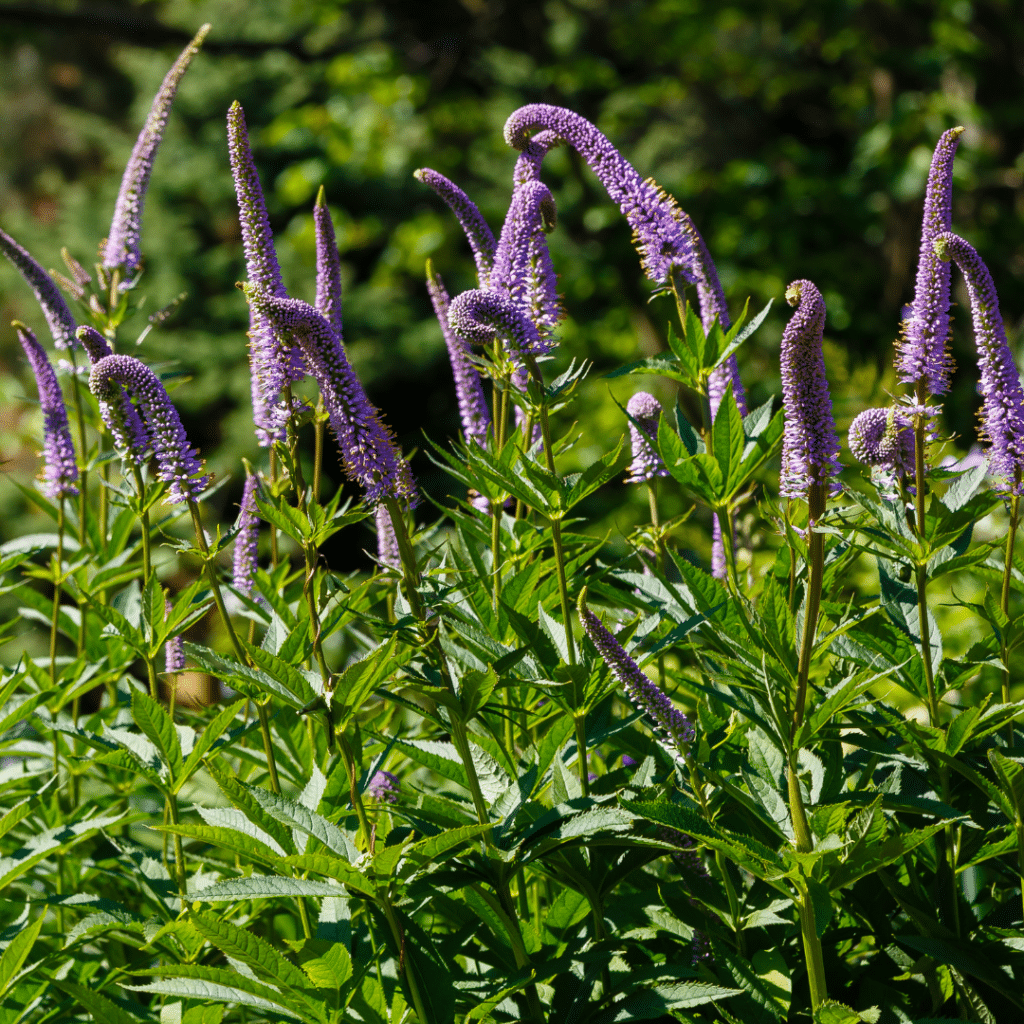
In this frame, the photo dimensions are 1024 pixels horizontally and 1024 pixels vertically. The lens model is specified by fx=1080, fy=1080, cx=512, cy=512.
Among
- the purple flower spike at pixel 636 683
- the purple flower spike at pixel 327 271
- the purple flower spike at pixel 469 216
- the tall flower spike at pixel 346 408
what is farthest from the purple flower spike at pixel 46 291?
the purple flower spike at pixel 636 683

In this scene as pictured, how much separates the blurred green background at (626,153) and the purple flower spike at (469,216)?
10.9 feet

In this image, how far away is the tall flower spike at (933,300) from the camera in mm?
2004

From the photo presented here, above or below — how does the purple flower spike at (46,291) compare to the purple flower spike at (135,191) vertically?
below

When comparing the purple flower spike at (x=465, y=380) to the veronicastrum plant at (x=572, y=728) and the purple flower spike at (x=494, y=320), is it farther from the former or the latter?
the purple flower spike at (x=494, y=320)

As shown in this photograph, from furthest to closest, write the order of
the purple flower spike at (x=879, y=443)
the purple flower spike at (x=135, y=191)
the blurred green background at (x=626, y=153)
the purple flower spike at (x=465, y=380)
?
the blurred green background at (x=626, y=153) → the purple flower spike at (x=135, y=191) → the purple flower spike at (x=465, y=380) → the purple flower spike at (x=879, y=443)

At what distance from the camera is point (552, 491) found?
210 centimetres

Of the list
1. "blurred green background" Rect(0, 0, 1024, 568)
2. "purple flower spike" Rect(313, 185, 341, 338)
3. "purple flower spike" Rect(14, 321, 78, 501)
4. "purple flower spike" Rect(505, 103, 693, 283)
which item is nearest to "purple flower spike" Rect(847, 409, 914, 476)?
"purple flower spike" Rect(505, 103, 693, 283)

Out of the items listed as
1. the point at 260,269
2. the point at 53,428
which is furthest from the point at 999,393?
the point at 53,428

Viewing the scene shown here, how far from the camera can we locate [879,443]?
2.10 m

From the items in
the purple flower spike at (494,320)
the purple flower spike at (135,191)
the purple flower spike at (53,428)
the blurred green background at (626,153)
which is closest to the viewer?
the purple flower spike at (494,320)

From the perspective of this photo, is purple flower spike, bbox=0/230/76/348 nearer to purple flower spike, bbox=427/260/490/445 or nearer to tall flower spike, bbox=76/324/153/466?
tall flower spike, bbox=76/324/153/466

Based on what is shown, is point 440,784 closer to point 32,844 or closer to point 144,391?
point 32,844

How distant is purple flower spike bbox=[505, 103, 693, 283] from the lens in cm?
245

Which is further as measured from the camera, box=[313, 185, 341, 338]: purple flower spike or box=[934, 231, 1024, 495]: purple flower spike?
box=[313, 185, 341, 338]: purple flower spike
